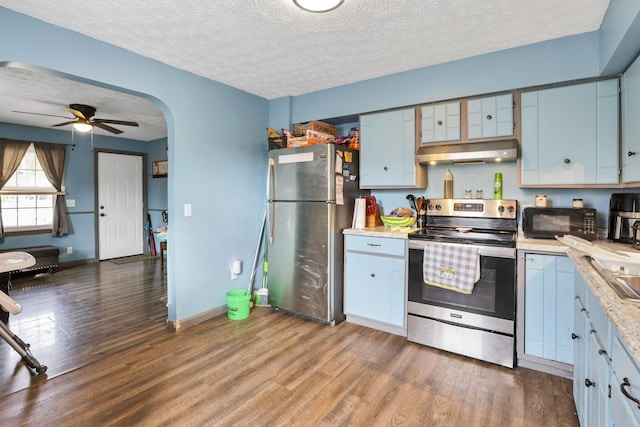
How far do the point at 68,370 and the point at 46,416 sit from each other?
1.72ft

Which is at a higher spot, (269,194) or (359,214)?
(269,194)

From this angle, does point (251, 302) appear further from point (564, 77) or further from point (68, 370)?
point (564, 77)

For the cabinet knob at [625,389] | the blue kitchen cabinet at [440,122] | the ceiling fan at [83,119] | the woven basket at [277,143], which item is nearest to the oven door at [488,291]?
the blue kitchen cabinet at [440,122]

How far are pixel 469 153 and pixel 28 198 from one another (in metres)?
6.44

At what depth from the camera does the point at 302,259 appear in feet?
10.4

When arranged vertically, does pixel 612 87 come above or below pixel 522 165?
above

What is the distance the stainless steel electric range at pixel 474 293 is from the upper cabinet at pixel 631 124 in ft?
2.40

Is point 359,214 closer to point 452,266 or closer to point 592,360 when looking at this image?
point 452,266

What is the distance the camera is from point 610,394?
41.4 inches

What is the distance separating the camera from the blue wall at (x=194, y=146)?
2.15 metres

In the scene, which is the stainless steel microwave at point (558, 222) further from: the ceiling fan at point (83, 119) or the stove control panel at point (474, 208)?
the ceiling fan at point (83, 119)

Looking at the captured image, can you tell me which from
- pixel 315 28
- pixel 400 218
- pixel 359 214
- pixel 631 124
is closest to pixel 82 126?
pixel 315 28

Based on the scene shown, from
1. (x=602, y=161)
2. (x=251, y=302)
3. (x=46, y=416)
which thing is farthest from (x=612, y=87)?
(x=46, y=416)

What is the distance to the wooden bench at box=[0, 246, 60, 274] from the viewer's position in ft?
15.6
